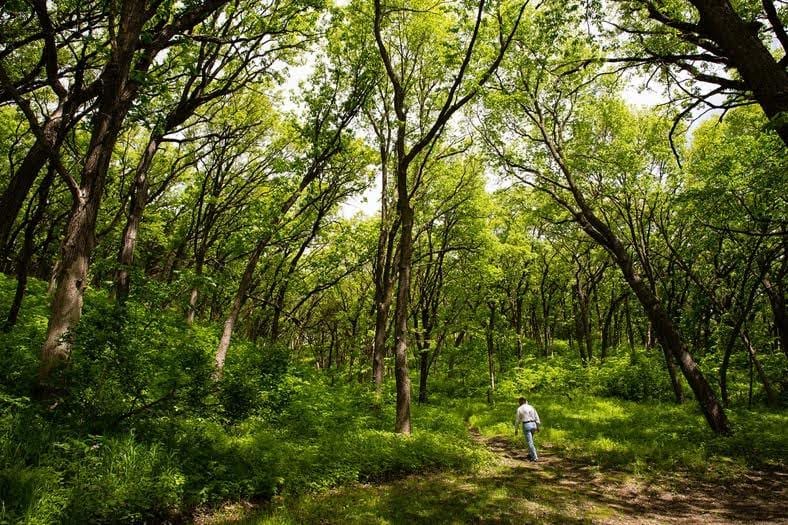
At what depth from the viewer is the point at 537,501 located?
27.5 feet

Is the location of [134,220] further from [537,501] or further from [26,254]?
[537,501]

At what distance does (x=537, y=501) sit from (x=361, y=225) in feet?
54.1

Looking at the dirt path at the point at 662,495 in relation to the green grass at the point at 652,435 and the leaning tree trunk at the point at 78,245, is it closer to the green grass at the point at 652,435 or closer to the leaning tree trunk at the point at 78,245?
the green grass at the point at 652,435

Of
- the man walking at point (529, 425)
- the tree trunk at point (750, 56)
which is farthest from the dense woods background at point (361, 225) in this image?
the man walking at point (529, 425)

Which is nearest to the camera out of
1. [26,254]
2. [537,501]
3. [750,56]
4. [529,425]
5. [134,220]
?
[750,56]

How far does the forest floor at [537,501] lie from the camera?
700 centimetres

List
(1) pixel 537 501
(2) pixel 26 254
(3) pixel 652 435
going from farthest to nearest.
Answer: (3) pixel 652 435
(2) pixel 26 254
(1) pixel 537 501

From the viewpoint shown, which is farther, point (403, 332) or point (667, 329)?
point (667, 329)

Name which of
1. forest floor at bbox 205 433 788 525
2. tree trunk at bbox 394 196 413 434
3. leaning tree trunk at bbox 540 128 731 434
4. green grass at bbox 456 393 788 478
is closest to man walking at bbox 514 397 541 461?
forest floor at bbox 205 433 788 525

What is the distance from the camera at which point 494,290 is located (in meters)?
27.7

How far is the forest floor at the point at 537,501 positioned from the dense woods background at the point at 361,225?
2.46 ft

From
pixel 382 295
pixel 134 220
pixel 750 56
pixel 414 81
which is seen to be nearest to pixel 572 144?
pixel 414 81

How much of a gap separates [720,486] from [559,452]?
4612 millimetres

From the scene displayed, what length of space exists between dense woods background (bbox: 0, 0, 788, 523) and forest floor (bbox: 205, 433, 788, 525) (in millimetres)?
751
